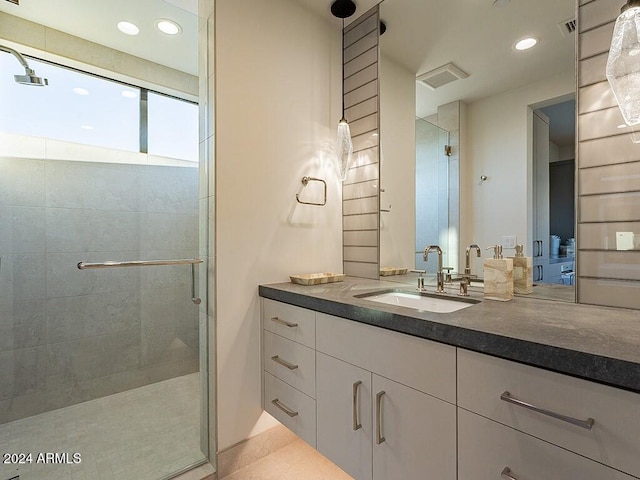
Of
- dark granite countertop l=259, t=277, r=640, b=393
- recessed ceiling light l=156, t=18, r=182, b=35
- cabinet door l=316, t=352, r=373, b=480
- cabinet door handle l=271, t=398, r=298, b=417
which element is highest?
recessed ceiling light l=156, t=18, r=182, b=35

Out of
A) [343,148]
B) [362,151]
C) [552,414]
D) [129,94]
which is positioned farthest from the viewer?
[129,94]

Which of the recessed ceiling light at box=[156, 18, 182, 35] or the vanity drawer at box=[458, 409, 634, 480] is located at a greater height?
the recessed ceiling light at box=[156, 18, 182, 35]

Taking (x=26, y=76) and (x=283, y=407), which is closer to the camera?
(x=283, y=407)

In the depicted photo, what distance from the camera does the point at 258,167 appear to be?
69.1 inches

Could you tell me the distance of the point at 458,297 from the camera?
1411mm

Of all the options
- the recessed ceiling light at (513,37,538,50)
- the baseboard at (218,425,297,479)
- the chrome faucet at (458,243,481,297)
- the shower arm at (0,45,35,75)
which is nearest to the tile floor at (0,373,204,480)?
the baseboard at (218,425,297,479)

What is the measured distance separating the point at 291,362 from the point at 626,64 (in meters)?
1.75

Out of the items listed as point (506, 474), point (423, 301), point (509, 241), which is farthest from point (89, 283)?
point (509, 241)

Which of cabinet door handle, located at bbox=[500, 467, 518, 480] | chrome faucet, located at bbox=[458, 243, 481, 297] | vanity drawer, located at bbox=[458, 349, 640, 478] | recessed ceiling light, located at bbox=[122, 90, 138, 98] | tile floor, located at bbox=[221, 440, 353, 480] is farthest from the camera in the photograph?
recessed ceiling light, located at bbox=[122, 90, 138, 98]

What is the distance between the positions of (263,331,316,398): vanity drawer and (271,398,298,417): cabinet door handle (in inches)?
5.1

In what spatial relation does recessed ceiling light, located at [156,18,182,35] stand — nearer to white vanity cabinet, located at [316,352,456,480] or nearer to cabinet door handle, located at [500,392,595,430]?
white vanity cabinet, located at [316,352,456,480]

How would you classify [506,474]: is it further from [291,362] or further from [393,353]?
[291,362]

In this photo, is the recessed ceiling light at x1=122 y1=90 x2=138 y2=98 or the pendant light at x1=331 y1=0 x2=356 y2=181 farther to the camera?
the recessed ceiling light at x1=122 y1=90 x2=138 y2=98

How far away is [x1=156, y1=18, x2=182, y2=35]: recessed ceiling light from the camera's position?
1.92m
